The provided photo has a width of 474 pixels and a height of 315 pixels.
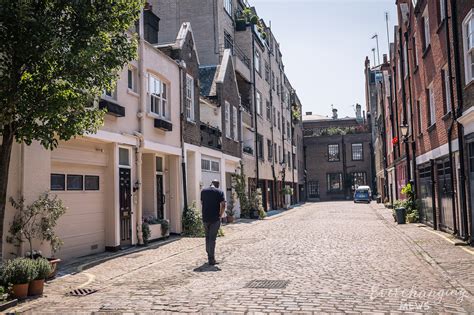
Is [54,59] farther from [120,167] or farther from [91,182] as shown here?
[120,167]

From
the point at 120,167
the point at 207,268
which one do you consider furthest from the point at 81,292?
the point at 120,167

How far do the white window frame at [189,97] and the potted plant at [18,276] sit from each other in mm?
11589

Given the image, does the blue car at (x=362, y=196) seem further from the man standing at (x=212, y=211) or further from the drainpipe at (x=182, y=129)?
the man standing at (x=212, y=211)

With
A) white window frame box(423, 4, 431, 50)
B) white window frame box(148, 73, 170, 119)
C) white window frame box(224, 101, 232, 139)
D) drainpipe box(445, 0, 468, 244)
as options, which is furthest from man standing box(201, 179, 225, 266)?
white window frame box(224, 101, 232, 139)

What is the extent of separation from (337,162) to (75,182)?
4904 cm

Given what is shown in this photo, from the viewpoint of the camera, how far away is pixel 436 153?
50.3ft

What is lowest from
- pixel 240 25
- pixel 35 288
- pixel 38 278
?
pixel 35 288

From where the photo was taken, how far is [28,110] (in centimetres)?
700

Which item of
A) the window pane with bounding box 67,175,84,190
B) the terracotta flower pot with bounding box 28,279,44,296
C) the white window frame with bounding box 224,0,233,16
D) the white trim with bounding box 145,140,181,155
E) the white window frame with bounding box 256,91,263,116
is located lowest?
the terracotta flower pot with bounding box 28,279,44,296

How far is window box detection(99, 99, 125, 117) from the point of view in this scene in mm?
11805

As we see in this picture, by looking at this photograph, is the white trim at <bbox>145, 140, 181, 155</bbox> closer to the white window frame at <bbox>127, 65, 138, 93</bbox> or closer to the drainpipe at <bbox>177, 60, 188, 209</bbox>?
the drainpipe at <bbox>177, 60, 188, 209</bbox>

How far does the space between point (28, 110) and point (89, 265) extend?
4524 millimetres

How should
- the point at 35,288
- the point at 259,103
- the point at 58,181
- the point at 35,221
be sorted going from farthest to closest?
the point at 259,103 → the point at 58,181 → the point at 35,221 → the point at 35,288

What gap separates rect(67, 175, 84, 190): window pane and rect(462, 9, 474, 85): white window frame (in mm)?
9692
